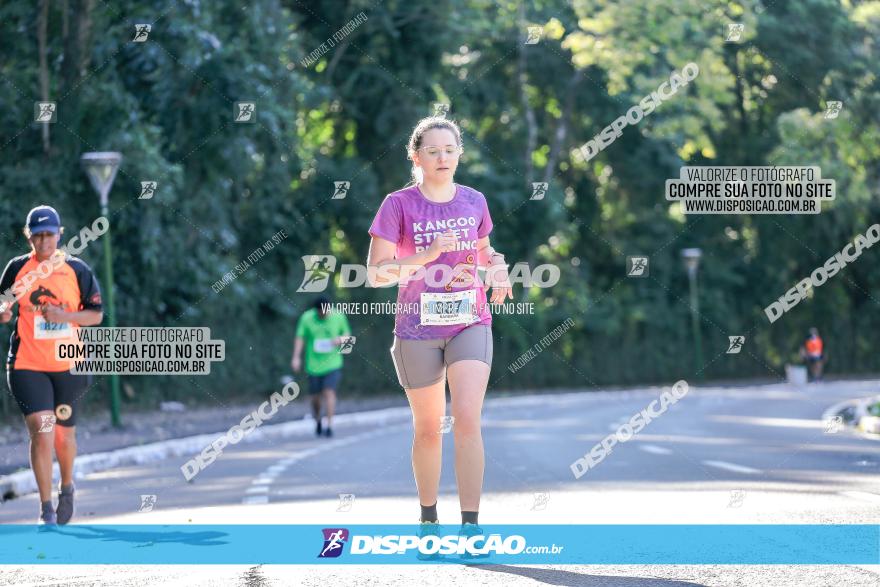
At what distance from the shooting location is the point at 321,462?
1659 cm

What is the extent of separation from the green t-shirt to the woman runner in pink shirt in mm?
12771

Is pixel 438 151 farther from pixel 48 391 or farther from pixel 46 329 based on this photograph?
pixel 48 391

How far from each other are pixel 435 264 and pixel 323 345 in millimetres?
13057

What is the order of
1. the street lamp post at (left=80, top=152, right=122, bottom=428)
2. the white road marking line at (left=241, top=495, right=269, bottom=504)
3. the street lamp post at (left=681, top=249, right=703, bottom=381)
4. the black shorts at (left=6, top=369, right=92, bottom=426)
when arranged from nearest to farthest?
the black shorts at (left=6, top=369, right=92, bottom=426) → the white road marking line at (left=241, top=495, right=269, bottom=504) → the street lamp post at (left=80, top=152, right=122, bottom=428) → the street lamp post at (left=681, top=249, right=703, bottom=381)

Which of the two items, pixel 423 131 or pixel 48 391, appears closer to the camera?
pixel 423 131

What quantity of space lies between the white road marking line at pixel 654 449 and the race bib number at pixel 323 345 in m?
4.57

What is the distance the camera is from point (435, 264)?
24.8 feet

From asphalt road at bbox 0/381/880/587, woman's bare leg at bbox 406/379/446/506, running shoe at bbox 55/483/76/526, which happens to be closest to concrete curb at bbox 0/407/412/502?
asphalt road at bbox 0/381/880/587

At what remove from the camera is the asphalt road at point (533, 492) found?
23.3ft

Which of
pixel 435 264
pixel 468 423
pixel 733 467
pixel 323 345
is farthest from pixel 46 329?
pixel 323 345

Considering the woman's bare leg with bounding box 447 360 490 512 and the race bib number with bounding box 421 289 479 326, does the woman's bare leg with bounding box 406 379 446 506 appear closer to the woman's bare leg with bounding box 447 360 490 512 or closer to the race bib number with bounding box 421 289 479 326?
the woman's bare leg with bounding box 447 360 490 512

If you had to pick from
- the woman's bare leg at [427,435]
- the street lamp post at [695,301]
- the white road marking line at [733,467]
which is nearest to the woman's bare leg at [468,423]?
the woman's bare leg at [427,435]

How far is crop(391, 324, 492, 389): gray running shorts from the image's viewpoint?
24.7ft

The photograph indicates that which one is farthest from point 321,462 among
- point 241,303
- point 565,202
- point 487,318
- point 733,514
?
point 565,202
